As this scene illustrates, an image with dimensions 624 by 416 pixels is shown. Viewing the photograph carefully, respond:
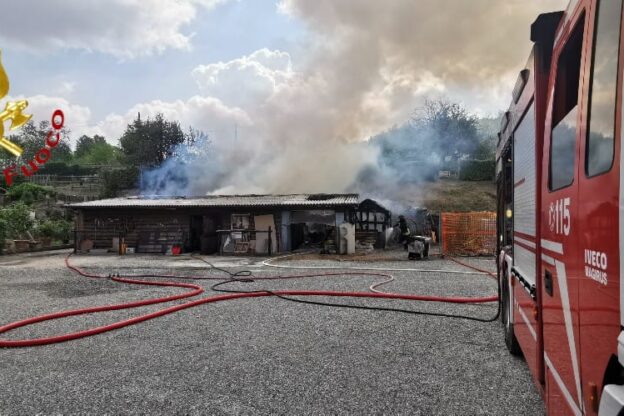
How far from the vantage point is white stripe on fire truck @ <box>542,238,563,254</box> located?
2309mm

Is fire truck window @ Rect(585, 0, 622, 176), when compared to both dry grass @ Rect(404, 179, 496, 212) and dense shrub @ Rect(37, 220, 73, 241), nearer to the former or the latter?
dense shrub @ Rect(37, 220, 73, 241)

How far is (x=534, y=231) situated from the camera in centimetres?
314

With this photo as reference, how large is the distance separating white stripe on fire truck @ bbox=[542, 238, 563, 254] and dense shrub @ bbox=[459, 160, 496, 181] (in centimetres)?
4022

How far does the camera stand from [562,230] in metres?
2.27

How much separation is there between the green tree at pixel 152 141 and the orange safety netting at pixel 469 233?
34.5 meters

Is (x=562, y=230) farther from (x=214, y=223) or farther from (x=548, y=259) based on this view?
(x=214, y=223)

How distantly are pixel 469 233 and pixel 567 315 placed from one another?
18.1 metres

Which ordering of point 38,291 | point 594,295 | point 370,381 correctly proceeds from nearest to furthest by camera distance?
point 594,295, point 370,381, point 38,291

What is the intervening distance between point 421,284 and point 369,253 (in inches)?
396

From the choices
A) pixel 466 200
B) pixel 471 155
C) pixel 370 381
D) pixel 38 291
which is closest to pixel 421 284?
pixel 370 381

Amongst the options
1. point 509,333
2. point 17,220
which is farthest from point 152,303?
point 17,220

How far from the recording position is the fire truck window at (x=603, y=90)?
1642mm

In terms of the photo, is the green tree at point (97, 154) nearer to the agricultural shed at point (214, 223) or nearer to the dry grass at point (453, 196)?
the agricultural shed at point (214, 223)

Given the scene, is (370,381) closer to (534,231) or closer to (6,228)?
(534,231)
